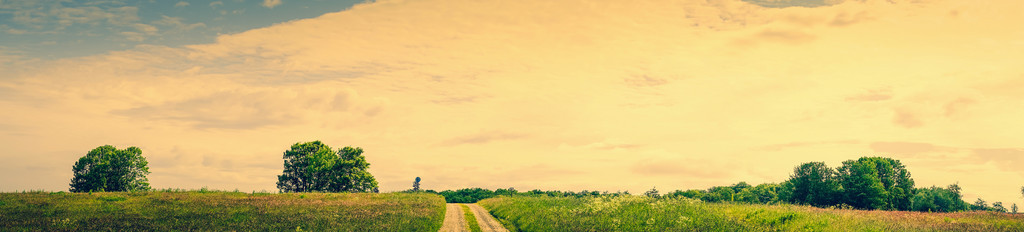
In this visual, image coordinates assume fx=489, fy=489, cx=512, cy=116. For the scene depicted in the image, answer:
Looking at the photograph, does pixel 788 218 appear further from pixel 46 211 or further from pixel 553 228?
pixel 46 211

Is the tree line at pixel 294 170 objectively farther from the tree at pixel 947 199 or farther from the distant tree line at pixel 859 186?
the tree at pixel 947 199

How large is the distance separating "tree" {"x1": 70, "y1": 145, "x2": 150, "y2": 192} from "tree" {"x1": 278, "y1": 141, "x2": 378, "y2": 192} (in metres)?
19.2

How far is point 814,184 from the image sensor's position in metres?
68.6

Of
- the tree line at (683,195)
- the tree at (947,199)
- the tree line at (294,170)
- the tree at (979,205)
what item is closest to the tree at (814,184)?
the tree line at (683,195)

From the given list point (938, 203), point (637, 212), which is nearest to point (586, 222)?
point (637, 212)

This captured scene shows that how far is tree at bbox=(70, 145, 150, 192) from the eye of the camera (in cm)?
6481

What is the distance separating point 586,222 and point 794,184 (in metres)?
56.0

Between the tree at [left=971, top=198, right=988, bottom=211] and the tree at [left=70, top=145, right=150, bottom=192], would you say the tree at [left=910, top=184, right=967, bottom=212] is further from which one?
the tree at [left=70, top=145, right=150, bottom=192]

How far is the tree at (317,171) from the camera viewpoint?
7712 centimetres

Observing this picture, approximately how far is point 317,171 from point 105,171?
26.5 meters

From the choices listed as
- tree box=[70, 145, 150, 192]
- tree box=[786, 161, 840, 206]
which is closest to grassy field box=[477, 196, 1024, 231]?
tree box=[786, 161, 840, 206]

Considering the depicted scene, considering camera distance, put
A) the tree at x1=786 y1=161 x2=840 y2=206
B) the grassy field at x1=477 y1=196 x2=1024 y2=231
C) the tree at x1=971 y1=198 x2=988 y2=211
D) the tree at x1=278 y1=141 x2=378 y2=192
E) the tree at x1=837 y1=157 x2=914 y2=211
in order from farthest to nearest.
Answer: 1. the tree at x1=971 y1=198 x2=988 y2=211
2. the tree at x1=278 y1=141 x2=378 y2=192
3. the tree at x1=786 y1=161 x2=840 y2=206
4. the tree at x1=837 y1=157 x2=914 y2=211
5. the grassy field at x1=477 y1=196 x2=1024 y2=231

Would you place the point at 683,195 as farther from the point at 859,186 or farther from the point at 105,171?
the point at 105,171

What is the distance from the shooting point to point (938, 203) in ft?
270
